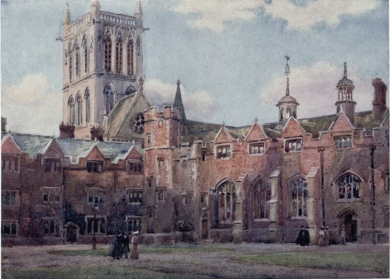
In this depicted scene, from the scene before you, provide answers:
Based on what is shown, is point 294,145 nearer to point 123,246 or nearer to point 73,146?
point 123,246

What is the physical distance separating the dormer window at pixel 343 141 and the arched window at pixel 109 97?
344 cm

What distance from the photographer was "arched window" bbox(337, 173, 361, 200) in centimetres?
1103

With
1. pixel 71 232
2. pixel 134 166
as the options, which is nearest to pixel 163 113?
pixel 134 166

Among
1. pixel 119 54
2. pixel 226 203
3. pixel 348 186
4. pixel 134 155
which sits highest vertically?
pixel 119 54

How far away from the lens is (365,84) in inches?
433

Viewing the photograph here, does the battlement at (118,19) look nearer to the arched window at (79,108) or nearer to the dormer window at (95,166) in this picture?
the arched window at (79,108)

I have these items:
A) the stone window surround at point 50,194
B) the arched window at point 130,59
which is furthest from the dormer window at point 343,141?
the stone window surround at point 50,194

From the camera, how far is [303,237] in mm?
11047

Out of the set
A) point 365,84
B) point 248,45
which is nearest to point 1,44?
point 248,45

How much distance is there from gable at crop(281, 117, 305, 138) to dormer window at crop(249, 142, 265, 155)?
0.38 meters

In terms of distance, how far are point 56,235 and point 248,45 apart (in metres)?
3.88

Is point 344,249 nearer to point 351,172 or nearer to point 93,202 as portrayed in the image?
point 351,172

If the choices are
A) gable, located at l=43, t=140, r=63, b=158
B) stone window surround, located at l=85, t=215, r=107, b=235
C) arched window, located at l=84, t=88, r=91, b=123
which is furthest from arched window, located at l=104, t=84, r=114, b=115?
stone window surround, located at l=85, t=215, r=107, b=235

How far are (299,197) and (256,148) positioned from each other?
97cm
